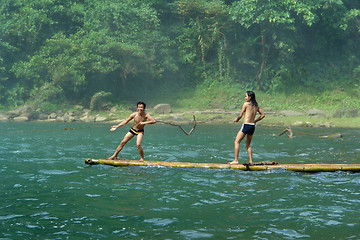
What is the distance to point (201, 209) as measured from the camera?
25.5 ft

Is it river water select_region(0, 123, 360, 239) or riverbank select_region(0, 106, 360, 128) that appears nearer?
river water select_region(0, 123, 360, 239)

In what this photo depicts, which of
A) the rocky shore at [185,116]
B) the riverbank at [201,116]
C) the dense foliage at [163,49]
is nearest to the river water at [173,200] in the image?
the riverbank at [201,116]

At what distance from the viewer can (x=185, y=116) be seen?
29.3 meters

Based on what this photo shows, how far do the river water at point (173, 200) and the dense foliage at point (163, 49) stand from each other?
18031 mm

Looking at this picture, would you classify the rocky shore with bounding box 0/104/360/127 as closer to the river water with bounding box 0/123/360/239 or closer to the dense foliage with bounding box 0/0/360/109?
the dense foliage with bounding box 0/0/360/109

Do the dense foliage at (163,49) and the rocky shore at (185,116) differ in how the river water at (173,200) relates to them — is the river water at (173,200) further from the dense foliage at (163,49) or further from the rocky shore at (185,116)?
the dense foliage at (163,49)

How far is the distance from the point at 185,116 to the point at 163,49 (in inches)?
285

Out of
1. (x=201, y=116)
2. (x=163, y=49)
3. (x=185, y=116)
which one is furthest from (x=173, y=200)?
(x=163, y=49)

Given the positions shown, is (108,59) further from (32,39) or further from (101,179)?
(101,179)

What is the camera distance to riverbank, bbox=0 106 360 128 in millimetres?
25891

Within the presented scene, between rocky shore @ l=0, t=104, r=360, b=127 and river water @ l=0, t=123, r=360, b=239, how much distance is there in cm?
1197

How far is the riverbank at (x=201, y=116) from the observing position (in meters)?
25.9

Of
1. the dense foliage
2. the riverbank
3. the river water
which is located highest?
the dense foliage

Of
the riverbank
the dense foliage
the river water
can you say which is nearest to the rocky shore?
the riverbank
